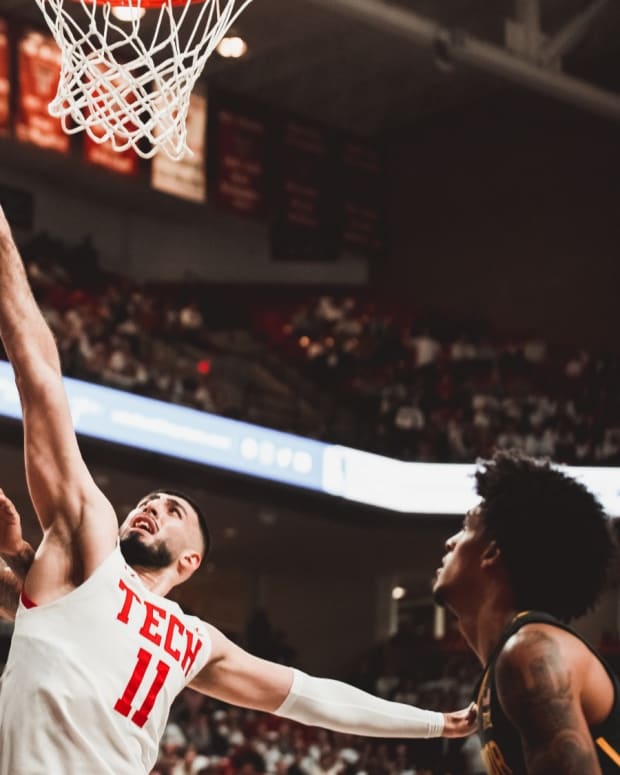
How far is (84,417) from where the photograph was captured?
1295 cm

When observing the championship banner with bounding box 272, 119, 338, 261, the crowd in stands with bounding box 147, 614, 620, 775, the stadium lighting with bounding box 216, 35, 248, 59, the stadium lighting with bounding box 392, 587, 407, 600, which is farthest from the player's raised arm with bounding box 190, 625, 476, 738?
the stadium lighting with bounding box 392, 587, 407, 600

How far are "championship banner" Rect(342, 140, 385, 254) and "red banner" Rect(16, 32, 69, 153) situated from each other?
4234 mm

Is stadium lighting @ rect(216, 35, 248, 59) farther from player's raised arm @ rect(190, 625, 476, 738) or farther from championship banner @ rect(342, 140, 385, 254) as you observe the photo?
player's raised arm @ rect(190, 625, 476, 738)

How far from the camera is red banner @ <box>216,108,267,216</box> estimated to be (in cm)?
1521

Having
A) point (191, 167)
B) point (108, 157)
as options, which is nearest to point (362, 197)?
point (191, 167)

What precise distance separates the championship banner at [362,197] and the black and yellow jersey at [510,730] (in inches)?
570

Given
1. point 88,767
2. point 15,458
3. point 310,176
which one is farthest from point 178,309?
point 88,767

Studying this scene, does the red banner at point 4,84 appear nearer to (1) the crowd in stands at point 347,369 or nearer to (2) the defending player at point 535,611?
(1) the crowd in stands at point 347,369

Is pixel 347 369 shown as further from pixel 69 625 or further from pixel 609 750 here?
pixel 609 750

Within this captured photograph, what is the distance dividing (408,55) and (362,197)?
99.2 inches

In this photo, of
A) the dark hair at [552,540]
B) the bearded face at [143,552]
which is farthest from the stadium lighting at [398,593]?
the dark hair at [552,540]

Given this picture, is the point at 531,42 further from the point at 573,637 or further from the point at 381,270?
the point at 573,637

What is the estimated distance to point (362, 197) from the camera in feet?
55.4

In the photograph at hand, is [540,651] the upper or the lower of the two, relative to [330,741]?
upper
